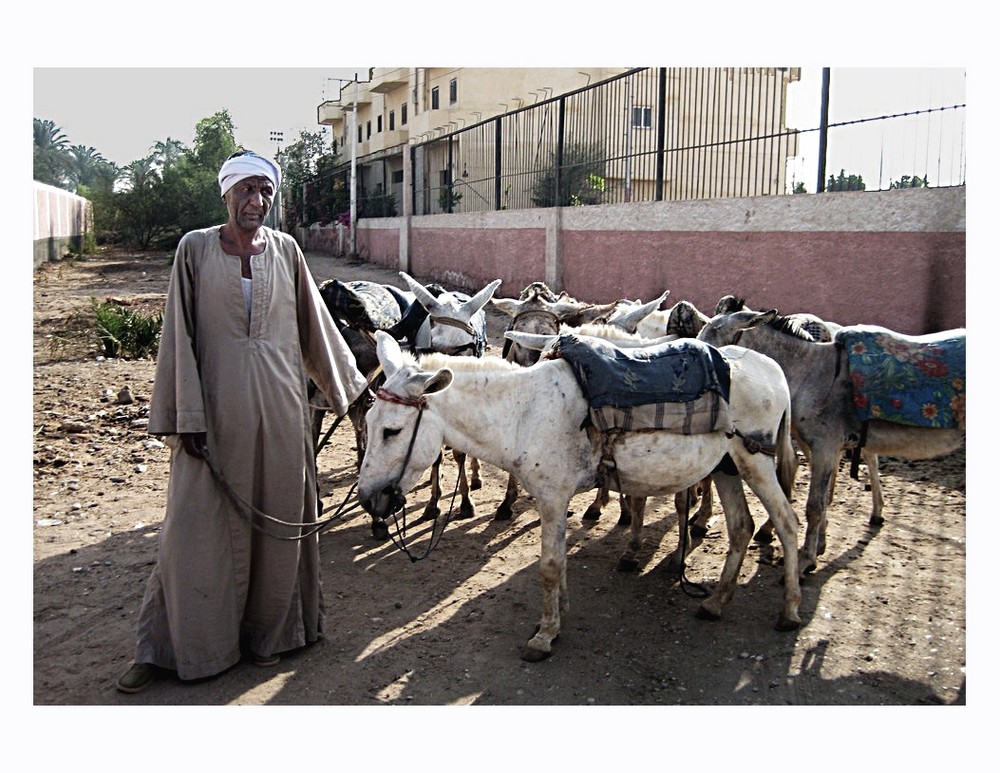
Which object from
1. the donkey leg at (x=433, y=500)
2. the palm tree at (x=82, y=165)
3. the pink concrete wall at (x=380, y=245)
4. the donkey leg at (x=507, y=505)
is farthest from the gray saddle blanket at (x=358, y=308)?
the palm tree at (x=82, y=165)

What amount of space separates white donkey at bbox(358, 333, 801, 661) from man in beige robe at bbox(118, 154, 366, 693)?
1.50 ft

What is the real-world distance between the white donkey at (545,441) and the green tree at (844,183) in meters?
5.99

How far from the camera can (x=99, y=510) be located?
6.43m

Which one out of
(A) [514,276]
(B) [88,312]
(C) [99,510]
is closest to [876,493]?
(C) [99,510]

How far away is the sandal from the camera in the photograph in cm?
381

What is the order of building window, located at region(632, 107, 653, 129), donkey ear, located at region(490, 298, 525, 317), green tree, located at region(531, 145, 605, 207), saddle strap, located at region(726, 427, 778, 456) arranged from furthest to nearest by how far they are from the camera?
green tree, located at region(531, 145, 605, 207) < building window, located at region(632, 107, 653, 129) < donkey ear, located at region(490, 298, 525, 317) < saddle strap, located at region(726, 427, 778, 456)

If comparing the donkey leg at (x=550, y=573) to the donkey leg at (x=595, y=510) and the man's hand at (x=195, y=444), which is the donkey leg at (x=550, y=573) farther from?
the donkey leg at (x=595, y=510)

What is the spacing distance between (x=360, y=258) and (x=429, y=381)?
86.4ft

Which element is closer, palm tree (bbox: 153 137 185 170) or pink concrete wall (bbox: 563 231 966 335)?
pink concrete wall (bbox: 563 231 966 335)

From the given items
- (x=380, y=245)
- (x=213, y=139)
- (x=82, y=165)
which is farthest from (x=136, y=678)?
(x=82, y=165)

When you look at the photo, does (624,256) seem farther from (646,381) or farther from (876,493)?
(646,381)

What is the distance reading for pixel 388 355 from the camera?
4.09 meters

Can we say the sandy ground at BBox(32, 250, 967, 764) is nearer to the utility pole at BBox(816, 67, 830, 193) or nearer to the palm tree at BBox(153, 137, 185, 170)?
the utility pole at BBox(816, 67, 830, 193)

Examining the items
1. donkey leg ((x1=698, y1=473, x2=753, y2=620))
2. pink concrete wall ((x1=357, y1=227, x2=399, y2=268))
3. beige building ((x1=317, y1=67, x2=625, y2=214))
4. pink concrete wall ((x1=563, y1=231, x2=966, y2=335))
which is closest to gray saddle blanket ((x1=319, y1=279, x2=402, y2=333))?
donkey leg ((x1=698, y1=473, x2=753, y2=620))
